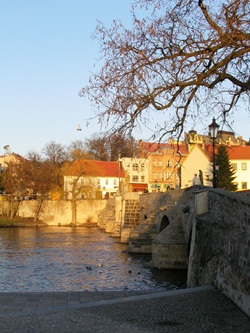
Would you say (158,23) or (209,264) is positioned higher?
(158,23)

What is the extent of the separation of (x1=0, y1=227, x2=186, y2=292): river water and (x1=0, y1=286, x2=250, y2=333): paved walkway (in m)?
8.70

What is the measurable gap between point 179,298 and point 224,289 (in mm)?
1070

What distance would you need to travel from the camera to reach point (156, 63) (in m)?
10.7

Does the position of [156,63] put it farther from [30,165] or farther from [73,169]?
[30,165]

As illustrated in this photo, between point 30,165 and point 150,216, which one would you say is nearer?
point 150,216

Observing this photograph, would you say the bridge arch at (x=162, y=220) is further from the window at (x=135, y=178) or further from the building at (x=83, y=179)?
the window at (x=135, y=178)

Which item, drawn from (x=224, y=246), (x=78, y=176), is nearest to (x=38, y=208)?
(x=78, y=176)

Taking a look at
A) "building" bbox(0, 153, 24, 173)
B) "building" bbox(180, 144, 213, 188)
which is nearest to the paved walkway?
"building" bbox(180, 144, 213, 188)

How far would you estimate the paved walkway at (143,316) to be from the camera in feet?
24.2

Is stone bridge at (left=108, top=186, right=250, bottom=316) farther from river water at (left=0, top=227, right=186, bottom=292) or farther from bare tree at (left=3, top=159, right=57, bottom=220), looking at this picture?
bare tree at (left=3, top=159, right=57, bottom=220)

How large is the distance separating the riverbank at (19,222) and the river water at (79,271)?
30845 mm

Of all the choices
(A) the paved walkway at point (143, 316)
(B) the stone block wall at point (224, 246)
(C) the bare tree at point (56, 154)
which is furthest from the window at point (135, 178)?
(A) the paved walkway at point (143, 316)

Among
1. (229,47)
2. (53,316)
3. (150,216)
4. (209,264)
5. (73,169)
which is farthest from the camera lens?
(73,169)

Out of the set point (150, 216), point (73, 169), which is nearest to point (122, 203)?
point (150, 216)
